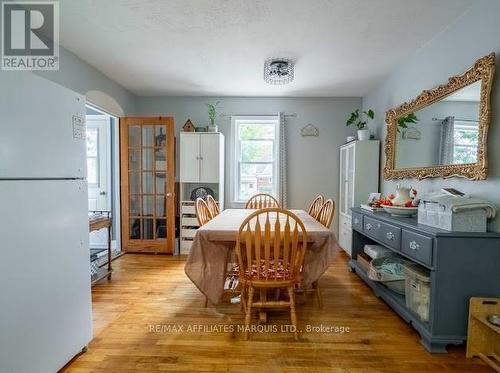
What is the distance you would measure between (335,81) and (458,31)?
148cm

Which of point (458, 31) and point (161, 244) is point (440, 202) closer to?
point (458, 31)

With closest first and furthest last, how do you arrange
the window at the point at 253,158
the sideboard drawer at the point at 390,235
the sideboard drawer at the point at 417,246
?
the sideboard drawer at the point at 417,246
the sideboard drawer at the point at 390,235
the window at the point at 253,158

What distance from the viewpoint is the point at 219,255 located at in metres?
2.14

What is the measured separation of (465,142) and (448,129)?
0.81 ft

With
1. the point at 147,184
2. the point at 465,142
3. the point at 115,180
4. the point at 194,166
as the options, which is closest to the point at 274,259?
the point at 465,142

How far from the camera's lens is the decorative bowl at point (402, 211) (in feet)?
7.38

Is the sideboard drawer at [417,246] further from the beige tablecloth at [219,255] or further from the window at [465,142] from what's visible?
the window at [465,142]

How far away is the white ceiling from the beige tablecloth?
1.70 m

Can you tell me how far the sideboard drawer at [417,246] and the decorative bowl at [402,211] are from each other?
414mm

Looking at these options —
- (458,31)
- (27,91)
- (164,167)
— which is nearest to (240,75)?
(164,167)

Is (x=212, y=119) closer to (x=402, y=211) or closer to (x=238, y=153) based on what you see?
(x=238, y=153)

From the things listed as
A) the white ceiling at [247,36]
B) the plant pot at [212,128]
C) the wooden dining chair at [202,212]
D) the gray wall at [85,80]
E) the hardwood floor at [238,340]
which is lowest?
the hardwood floor at [238,340]

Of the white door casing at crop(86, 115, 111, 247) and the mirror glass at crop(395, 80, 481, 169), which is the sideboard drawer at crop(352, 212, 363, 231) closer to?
the mirror glass at crop(395, 80, 481, 169)

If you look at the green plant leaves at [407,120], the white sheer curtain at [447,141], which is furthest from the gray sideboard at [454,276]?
the green plant leaves at [407,120]
